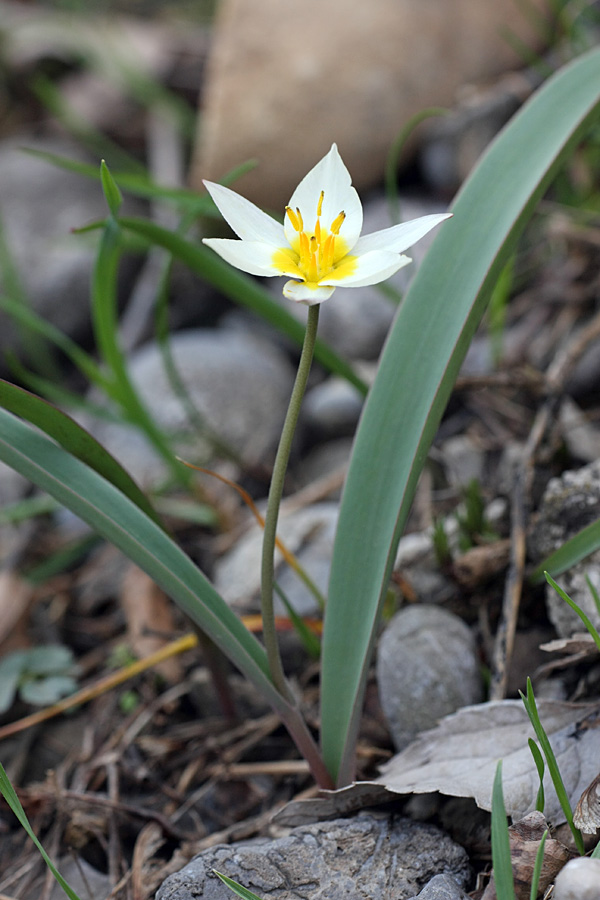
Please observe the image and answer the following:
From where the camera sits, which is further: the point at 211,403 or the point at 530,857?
the point at 211,403

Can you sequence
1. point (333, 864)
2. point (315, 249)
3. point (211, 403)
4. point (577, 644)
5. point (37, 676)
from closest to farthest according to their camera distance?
1. point (315, 249)
2. point (333, 864)
3. point (577, 644)
4. point (37, 676)
5. point (211, 403)

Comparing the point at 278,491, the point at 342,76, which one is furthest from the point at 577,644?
the point at 342,76

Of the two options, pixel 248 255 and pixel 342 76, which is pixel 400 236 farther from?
pixel 342 76

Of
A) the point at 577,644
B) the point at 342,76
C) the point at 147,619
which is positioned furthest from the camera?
the point at 342,76

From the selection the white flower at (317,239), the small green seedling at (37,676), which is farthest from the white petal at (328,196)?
the small green seedling at (37,676)

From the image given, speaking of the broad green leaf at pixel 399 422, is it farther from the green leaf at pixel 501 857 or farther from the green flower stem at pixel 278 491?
the green leaf at pixel 501 857

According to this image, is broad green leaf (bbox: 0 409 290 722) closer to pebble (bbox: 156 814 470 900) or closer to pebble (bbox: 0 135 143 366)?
pebble (bbox: 156 814 470 900)

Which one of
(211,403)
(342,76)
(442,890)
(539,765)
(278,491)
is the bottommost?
(442,890)
